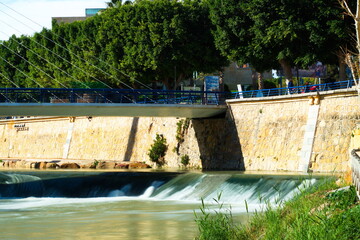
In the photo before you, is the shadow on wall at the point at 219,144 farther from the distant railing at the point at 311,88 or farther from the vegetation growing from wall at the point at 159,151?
the vegetation growing from wall at the point at 159,151

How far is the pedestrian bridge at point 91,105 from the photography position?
38.8 m

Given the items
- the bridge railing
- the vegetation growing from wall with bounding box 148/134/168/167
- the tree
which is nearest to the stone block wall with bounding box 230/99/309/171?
the bridge railing

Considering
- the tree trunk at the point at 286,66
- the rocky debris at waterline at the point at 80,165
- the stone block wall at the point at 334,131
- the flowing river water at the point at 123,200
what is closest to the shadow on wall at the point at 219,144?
the tree trunk at the point at 286,66

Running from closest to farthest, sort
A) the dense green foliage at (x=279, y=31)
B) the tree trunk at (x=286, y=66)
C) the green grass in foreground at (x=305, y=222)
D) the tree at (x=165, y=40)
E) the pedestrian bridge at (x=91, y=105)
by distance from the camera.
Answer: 1. the green grass in foreground at (x=305, y=222)
2. the pedestrian bridge at (x=91, y=105)
3. the dense green foliage at (x=279, y=31)
4. the tree trunk at (x=286, y=66)
5. the tree at (x=165, y=40)

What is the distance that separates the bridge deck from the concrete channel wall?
201cm

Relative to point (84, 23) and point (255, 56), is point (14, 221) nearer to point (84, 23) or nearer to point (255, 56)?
point (255, 56)

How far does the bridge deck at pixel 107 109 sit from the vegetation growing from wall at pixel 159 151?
4.94 metres

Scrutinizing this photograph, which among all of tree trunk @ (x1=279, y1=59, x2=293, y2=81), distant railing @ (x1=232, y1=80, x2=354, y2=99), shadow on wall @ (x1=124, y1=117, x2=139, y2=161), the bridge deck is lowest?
shadow on wall @ (x1=124, y1=117, x2=139, y2=161)

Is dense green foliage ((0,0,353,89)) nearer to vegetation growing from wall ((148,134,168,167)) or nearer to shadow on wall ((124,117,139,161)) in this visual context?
shadow on wall ((124,117,139,161))

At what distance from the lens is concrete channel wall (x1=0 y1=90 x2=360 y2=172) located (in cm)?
3572

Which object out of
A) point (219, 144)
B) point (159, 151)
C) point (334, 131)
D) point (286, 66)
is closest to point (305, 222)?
point (334, 131)

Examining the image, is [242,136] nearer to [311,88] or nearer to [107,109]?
[311,88]

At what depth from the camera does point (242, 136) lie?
42.6 m

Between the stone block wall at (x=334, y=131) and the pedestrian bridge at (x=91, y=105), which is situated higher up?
the pedestrian bridge at (x=91, y=105)
